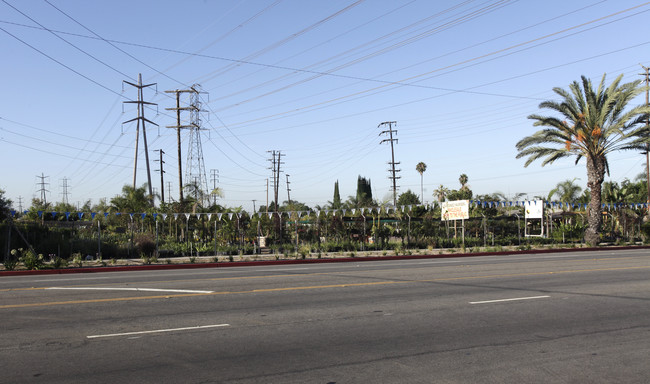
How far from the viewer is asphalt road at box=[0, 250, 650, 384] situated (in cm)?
614

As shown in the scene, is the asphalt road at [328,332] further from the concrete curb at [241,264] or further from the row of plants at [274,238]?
the row of plants at [274,238]

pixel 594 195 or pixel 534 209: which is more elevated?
pixel 594 195

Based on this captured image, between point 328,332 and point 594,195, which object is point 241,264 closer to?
point 328,332

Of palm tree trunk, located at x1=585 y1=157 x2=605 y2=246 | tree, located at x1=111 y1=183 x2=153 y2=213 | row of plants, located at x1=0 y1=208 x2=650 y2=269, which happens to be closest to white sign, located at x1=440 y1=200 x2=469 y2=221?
row of plants, located at x1=0 y1=208 x2=650 y2=269

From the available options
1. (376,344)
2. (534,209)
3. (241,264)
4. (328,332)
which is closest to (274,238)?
(241,264)

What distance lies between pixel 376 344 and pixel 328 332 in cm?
101

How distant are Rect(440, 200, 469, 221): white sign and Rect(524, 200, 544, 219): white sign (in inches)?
215

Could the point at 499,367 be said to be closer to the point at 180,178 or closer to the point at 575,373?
the point at 575,373

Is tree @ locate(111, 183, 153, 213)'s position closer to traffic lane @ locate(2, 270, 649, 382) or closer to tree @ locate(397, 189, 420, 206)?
traffic lane @ locate(2, 270, 649, 382)

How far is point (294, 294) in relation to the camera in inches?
485

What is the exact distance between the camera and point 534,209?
33.7m

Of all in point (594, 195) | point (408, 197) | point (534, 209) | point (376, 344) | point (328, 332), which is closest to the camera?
point (376, 344)

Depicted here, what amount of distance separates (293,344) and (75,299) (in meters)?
6.29

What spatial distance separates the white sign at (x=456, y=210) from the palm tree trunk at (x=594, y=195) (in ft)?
32.4
